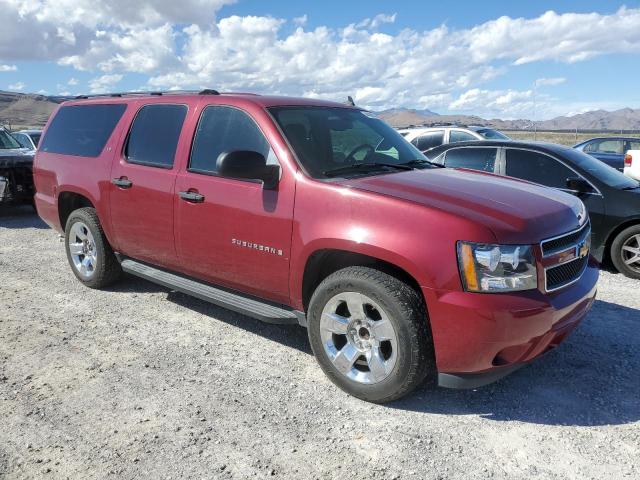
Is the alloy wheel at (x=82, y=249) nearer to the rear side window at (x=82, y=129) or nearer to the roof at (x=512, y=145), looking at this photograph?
the rear side window at (x=82, y=129)

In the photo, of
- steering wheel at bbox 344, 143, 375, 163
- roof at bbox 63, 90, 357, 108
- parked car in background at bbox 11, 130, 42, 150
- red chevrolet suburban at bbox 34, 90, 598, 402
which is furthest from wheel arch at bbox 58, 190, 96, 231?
parked car in background at bbox 11, 130, 42, 150

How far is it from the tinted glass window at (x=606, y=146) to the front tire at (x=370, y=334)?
14.9 m

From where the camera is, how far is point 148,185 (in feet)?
14.6

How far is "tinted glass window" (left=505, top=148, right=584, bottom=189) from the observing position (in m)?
6.76

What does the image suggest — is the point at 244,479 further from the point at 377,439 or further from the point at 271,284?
the point at 271,284

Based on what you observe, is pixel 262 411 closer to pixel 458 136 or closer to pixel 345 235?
pixel 345 235

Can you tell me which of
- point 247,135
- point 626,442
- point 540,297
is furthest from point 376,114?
→ point 626,442

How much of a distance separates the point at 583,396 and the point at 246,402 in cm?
213

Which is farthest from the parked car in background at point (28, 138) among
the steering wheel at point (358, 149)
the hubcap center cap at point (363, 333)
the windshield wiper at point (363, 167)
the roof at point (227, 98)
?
the hubcap center cap at point (363, 333)

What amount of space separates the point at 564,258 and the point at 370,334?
4.06 ft

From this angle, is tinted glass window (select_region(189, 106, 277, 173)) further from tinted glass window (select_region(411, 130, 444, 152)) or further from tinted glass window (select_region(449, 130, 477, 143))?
tinted glass window (select_region(449, 130, 477, 143))

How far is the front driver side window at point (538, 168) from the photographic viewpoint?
6.76 meters

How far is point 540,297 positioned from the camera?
9.74ft

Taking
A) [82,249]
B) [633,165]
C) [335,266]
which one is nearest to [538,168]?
[633,165]
